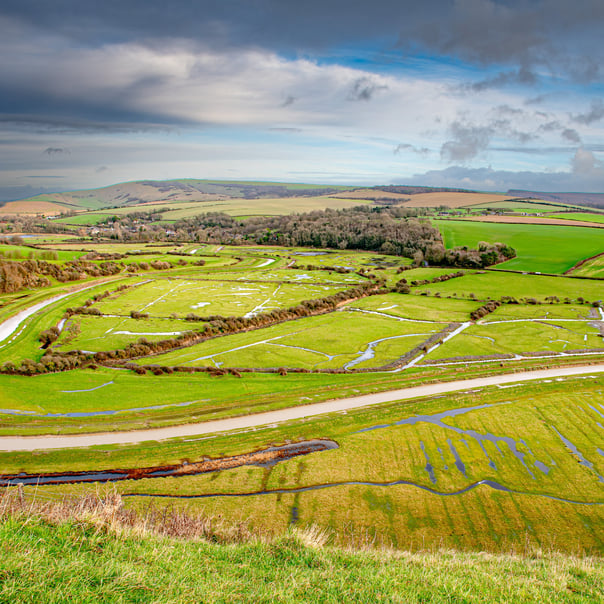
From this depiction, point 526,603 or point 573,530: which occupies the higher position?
point 526,603

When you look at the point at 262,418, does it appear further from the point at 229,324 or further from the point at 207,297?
the point at 207,297

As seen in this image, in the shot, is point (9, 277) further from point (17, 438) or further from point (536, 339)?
point (536, 339)

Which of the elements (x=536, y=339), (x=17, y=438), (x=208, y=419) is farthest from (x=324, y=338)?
(x=17, y=438)

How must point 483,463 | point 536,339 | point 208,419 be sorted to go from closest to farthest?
point 483,463 → point 208,419 → point 536,339

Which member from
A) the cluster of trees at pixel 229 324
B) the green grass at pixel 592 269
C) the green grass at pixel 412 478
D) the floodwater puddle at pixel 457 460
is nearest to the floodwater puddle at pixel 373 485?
the green grass at pixel 412 478

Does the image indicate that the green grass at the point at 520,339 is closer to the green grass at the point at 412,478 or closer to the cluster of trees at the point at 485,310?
the cluster of trees at the point at 485,310

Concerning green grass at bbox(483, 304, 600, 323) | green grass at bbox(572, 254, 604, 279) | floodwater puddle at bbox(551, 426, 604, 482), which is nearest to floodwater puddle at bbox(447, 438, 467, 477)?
floodwater puddle at bbox(551, 426, 604, 482)

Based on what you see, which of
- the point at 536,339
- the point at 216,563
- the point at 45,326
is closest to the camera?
the point at 216,563
